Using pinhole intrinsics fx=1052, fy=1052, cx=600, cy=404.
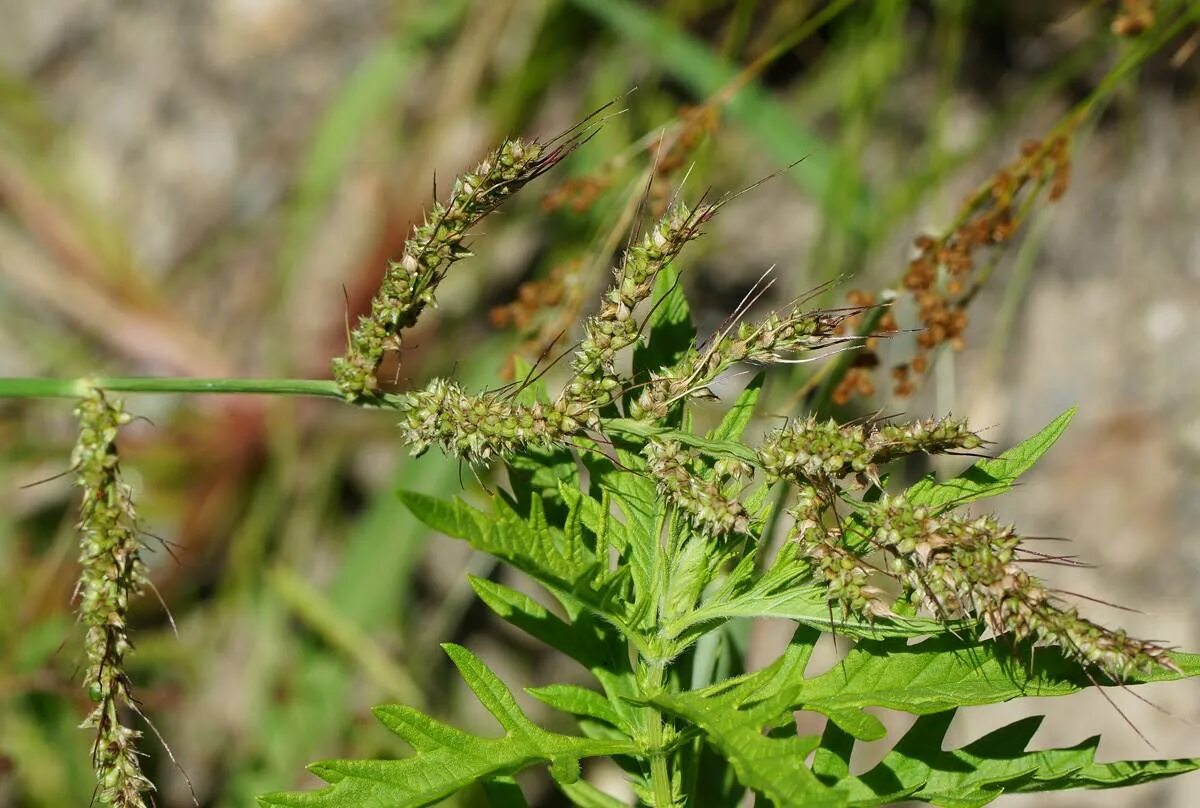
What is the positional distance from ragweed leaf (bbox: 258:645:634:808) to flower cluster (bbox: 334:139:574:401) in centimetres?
33

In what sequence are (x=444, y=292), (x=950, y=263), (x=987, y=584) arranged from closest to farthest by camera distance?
(x=987, y=584)
(x=950, y=263)
(x=444, y=292)

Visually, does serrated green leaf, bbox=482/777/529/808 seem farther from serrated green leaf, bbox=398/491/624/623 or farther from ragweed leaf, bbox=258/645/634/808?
serrated green leaf, bbox=398/491/624/623

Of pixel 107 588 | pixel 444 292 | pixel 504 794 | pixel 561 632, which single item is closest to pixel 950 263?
pixel 561 632

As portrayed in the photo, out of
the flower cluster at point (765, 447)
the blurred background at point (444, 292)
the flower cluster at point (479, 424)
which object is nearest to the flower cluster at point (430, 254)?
the flower cluster at point (765, 447)

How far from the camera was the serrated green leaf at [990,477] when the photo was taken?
1.02 meters

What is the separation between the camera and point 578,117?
2729mm

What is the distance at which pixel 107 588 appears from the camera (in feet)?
3.51

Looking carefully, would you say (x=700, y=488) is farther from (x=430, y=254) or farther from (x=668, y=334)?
(x=430, y=254)

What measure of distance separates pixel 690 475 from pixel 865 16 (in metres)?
1.67

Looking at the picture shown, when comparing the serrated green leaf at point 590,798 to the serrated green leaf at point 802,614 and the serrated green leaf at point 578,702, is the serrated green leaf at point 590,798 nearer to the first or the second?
the serrated green leaf at point 578,702

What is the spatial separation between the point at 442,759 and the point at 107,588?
39 cm

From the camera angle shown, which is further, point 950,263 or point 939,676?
point 950,263

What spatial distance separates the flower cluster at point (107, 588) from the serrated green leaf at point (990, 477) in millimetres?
797

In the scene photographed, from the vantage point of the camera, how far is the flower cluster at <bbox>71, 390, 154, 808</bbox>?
1.02m
